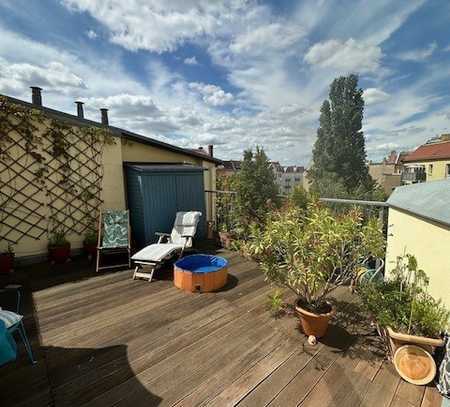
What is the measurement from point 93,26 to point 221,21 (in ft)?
7.26

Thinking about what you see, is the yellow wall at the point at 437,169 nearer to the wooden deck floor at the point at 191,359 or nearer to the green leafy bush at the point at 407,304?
the green leafy bush at the point at 407,304

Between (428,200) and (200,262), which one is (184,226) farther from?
(428,200)

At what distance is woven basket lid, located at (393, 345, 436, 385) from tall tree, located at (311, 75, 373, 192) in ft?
67.0

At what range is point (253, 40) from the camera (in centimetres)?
441

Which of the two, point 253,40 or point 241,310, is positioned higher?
point 253,40

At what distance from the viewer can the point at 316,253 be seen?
6.95 ft

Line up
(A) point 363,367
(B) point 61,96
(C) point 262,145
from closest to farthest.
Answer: (A) point 363,367 → (C) point 262,145 → (B) point 61,96

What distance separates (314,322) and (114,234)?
381cm

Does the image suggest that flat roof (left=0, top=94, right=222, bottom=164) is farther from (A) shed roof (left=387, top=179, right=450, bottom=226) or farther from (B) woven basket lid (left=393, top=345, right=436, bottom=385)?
(B) woven basket lid (left=393, top=345, right=436, bottom=385)

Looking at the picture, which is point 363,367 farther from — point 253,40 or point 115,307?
point 253,40

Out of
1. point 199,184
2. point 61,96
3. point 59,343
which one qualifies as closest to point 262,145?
point 199,184

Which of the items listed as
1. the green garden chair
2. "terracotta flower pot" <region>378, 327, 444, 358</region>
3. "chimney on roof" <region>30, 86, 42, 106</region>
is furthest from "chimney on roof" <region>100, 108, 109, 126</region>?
"terracotta flower pot" <region>378, 327, 444, 358</region>

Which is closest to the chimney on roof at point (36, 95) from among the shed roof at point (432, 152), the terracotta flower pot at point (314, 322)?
the terracotta flower pot at point (314, 322)

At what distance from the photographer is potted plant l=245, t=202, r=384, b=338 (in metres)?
2.14
